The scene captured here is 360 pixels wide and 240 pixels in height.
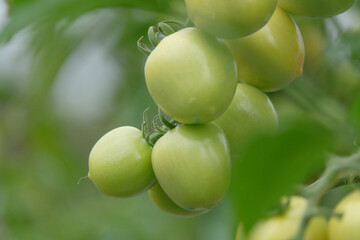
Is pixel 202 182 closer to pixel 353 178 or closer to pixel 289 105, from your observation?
pixel 353 178

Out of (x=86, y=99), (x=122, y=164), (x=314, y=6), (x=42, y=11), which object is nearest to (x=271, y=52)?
(x=314, y=6)

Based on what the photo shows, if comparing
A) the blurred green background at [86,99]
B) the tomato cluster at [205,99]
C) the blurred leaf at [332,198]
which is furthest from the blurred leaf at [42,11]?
the blurred leaf at [332,198]

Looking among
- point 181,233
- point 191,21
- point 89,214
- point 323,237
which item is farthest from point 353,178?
point 89,214

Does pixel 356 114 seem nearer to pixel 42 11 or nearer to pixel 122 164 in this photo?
pixel 122 164

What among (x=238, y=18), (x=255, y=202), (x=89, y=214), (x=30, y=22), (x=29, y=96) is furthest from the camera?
(x=89, y=214)

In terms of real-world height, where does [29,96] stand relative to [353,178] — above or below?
below

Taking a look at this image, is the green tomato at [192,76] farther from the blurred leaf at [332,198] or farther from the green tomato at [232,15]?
the blurred leaf at [332,198]
